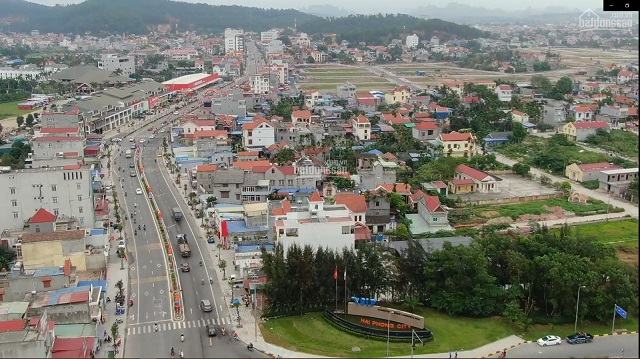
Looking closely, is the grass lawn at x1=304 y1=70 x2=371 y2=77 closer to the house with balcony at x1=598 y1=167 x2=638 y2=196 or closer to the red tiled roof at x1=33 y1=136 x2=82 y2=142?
the red tiled roof at x1=33 y1=136 x2=82 y2=142

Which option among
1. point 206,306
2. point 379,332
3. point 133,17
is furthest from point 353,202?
point 133,17

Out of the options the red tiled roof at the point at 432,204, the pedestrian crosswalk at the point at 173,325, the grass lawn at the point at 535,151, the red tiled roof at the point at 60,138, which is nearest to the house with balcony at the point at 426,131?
the grass lawn at the point at 535,151

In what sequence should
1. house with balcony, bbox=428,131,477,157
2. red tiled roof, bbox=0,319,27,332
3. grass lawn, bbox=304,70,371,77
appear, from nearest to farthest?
red tiled roof, bbox=0,319,27,332 < house with balcony, bbox=428,131,477,157 < grass lawn, bbox=304,70,371,77

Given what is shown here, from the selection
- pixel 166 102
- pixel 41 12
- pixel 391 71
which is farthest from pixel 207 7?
pixel 166 102

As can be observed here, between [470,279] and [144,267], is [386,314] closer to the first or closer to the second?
[470,279]

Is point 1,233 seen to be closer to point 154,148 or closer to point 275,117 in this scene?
point 154,148

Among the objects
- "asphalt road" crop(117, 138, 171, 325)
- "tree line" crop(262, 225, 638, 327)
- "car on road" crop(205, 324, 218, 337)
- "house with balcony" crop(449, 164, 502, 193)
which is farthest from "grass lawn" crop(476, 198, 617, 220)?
"car on road" crop(205, 324, 218, 337)
